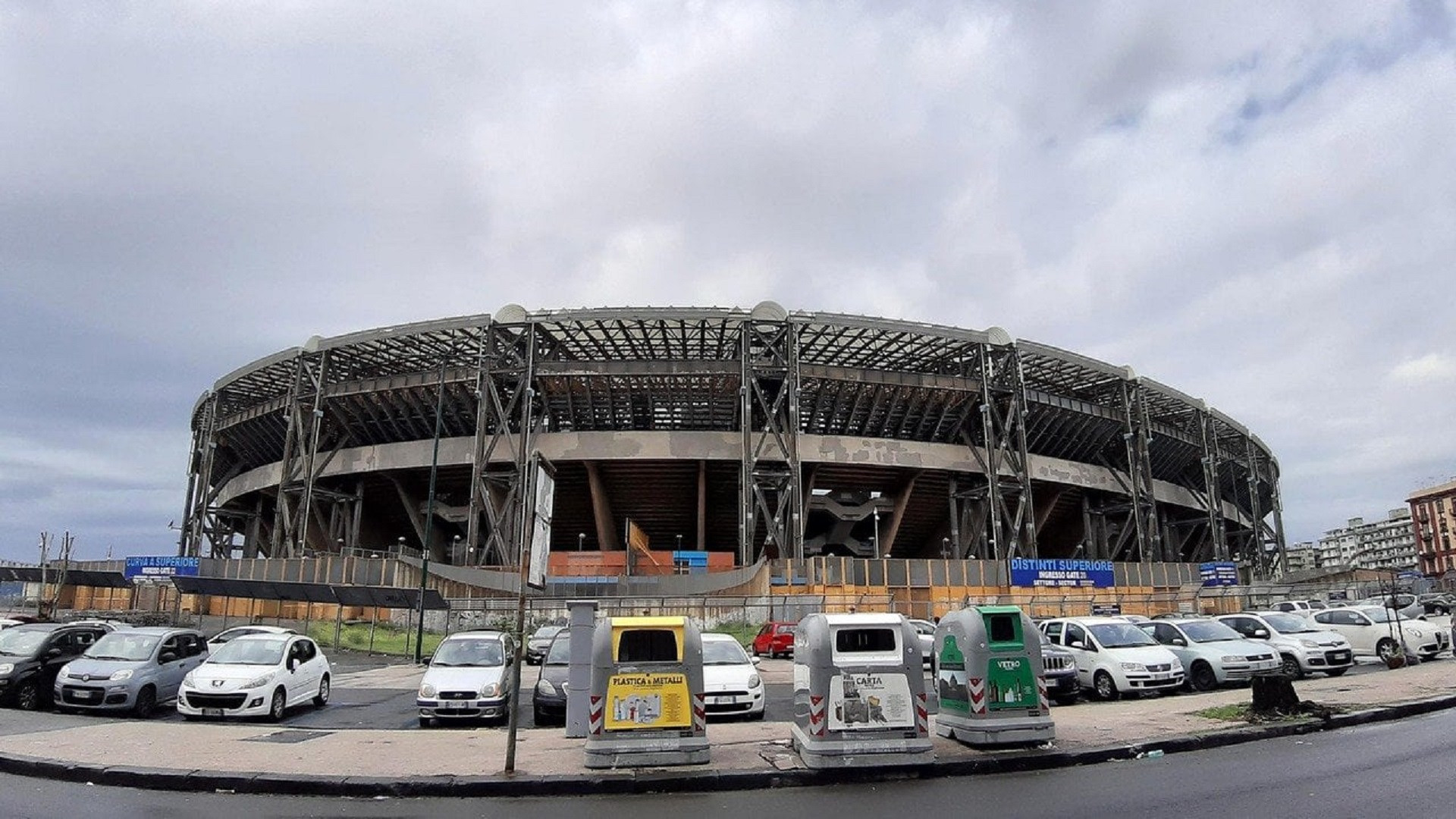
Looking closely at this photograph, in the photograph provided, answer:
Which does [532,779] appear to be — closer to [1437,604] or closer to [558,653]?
[558,653]

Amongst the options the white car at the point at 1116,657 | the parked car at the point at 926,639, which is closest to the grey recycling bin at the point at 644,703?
the parked car at the point at 926,639

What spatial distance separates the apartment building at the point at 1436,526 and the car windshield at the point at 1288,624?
11084cm

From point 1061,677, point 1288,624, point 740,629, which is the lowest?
point 1061,677

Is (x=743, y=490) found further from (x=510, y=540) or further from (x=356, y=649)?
(x=356, y=649)

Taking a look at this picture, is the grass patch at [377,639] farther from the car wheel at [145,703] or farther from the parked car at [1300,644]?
the parked car at [1300,644]

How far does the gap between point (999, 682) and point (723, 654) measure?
560cm

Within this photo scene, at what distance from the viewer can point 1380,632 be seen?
69.5 feet

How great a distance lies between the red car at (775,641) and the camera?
26203 millimetres

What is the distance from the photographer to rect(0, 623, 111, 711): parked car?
14.9 meters

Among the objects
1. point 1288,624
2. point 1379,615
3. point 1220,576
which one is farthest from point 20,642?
point 1220,576

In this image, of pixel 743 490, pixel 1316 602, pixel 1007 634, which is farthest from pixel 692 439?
pixel 1007 634

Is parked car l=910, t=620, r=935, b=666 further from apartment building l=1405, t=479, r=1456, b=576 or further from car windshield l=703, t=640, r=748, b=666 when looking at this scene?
apartment building l=1405, t=479, r=1456, b=576

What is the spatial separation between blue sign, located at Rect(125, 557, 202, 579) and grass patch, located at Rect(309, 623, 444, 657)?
1594 cm

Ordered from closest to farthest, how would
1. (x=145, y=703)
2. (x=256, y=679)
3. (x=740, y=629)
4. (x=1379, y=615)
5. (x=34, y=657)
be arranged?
(x=256, y=679)
(x=145, y=703)
(x=34, y=657)
(x=1379, y=615)
(x=740, y=629)
